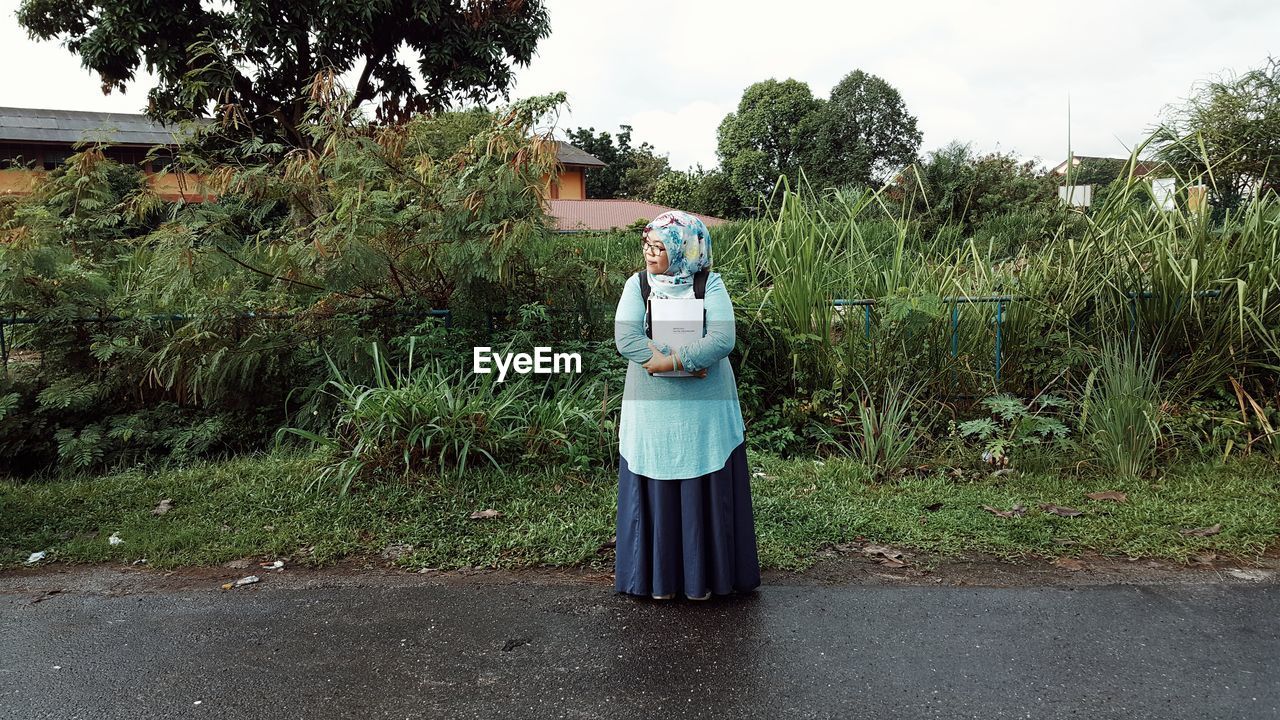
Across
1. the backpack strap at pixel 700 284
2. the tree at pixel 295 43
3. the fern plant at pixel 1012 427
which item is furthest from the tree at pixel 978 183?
the backpack strap at pixel 700 284

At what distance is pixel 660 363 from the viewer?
3.42 metres

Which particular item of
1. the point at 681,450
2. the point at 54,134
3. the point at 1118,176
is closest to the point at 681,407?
the point at 681,450

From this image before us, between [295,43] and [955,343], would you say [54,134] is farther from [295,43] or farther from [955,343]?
[955,343]

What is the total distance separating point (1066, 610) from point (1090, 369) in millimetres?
2850

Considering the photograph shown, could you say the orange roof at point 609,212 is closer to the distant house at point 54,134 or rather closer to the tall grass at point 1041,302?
the distant house at point 54,134

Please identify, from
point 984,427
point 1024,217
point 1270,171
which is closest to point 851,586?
point 984,427

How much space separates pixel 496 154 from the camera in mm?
5664

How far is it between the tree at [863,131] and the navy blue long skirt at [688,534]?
3898 cm

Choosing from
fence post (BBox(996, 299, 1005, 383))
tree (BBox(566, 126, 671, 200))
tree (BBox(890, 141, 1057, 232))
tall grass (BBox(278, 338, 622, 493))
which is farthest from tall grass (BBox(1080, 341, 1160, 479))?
tree (BBox(566, 126, 671, 200))

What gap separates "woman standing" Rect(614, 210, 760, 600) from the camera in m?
3.43

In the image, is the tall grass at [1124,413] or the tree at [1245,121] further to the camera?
the tree at [1245,121]

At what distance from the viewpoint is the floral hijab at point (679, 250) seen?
3387mm

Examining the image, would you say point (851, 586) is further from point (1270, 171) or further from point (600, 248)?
point (1270, 171)

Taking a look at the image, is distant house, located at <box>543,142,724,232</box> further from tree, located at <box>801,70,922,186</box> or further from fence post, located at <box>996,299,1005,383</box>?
fence post, located at <box>996,299,1005,383</box>
